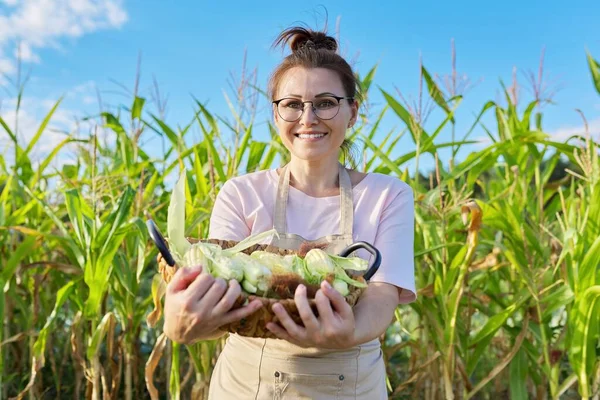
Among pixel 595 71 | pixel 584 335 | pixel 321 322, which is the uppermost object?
pixel 595 71

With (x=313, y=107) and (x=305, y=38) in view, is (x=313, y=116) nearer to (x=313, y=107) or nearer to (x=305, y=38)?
(x=313, y=107)

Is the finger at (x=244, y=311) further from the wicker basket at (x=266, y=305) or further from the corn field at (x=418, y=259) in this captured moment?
the corn field at (x=418, y=259)

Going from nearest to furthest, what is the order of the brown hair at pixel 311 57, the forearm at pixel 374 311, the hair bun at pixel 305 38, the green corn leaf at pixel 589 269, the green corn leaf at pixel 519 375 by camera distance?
the forearm at pixel 374 311
the brown hair at pixel 311 57
the hair bun at pixel 305 38
the green corn leaf at pixel 589 269
the green corn leaf at pixel 519 375

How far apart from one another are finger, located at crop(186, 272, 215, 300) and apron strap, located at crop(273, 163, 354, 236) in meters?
0.43

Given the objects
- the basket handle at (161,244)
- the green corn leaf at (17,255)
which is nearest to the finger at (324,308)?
the basket handle at (161,244)

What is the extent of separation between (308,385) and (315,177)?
0.47 meters

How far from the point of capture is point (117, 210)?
2303mm

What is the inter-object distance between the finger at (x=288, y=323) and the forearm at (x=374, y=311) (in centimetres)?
13

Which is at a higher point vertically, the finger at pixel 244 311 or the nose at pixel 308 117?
the nose at pixel 308 117

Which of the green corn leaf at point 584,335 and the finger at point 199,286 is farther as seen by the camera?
the green corn leaf at point 584,335

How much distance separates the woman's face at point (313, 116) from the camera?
4.31 feet

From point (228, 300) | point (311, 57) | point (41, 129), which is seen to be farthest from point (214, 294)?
point (41, 129)

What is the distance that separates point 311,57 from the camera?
1378 millimetres

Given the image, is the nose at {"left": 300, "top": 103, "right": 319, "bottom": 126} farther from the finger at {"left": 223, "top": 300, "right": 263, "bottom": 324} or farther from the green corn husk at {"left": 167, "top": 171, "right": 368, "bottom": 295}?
the finger at {"left": 223, "top": 300, "right": 263, "bottom": 324}
